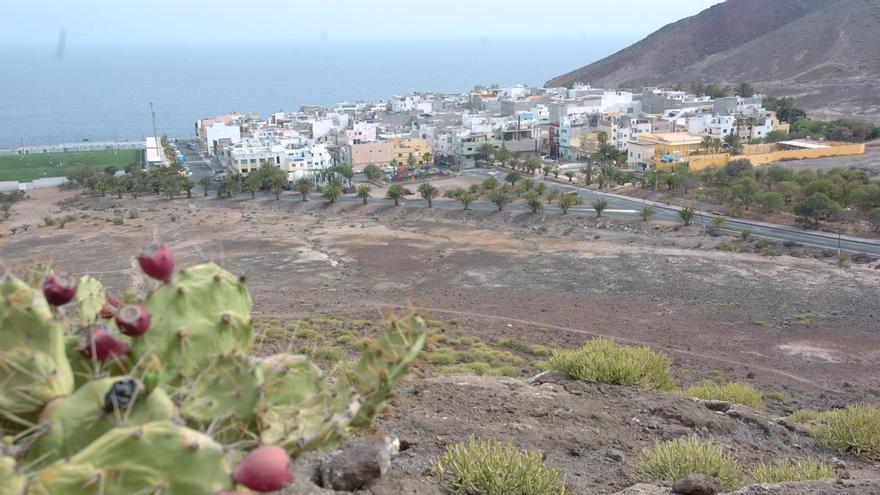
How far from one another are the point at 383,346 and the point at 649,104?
7574 cm

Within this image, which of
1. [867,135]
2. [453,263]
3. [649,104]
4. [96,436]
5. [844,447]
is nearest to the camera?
[96,436]

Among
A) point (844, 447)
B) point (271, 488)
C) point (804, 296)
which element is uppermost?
point (271, 488)

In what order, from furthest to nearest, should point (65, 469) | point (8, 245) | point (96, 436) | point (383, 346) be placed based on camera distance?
point (8, 245), point (383, 346), point (96, 436), point (65, 469)

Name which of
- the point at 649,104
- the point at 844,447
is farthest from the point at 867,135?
the point at 844,447

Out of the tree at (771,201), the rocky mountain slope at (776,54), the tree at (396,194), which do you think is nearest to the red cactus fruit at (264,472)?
the tree at (771,201)

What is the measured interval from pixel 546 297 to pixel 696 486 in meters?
18.0

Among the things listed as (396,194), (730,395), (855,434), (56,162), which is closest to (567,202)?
(396,194)

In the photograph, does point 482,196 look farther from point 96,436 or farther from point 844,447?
point 96,436

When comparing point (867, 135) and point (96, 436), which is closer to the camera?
point (96, 436)

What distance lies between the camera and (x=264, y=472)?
2.52 m

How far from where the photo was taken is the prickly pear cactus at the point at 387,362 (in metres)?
3.84

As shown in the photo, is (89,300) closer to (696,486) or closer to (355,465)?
(355,465)

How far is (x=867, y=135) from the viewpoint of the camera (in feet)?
182

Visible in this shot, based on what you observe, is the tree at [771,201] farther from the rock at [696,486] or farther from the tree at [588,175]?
the rock at [696,486]
